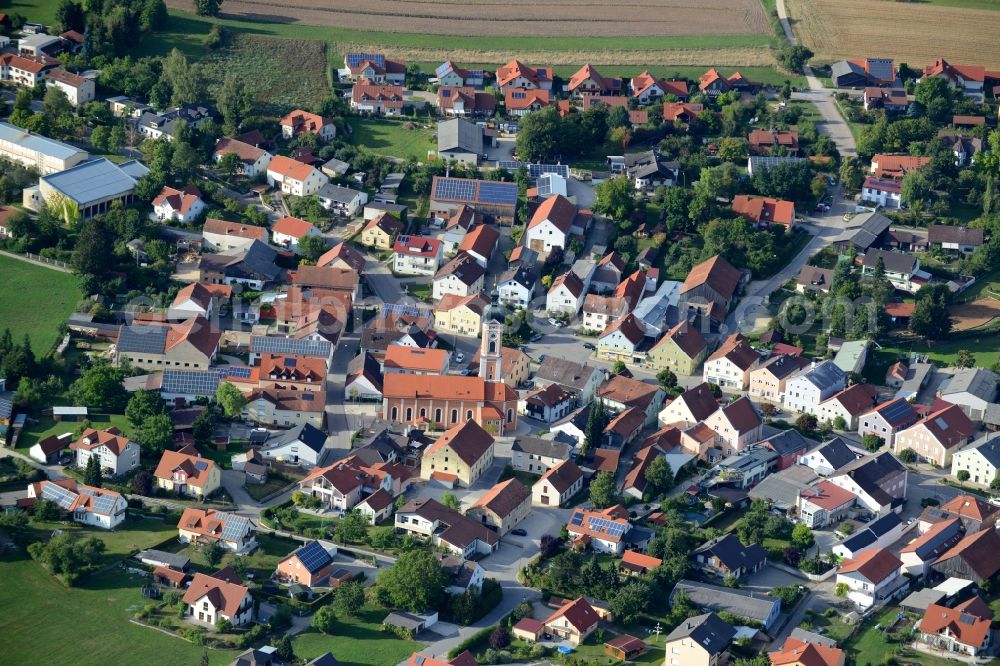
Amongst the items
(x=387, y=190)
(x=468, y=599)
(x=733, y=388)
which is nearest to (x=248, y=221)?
(x=387, y=190)

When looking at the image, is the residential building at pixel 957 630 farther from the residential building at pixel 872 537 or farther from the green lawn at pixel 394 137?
the green lawn at pixel 394 137

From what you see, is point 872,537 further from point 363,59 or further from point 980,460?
point 363,59

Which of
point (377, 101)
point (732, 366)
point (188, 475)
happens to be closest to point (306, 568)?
point (188, 475)

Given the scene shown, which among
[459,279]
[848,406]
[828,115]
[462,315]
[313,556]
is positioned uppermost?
[828,115]

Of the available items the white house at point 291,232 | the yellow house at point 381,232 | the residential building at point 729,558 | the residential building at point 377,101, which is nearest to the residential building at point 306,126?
the residential building at point 377,101

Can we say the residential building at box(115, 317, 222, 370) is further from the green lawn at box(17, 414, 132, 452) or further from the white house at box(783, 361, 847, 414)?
the white house at box(783, 361, 847, 414)

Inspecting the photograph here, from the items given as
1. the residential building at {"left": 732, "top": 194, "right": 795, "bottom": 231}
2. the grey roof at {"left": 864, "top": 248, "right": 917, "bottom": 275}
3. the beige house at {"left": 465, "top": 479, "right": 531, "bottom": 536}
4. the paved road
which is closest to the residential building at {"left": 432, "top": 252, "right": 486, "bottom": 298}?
the residential building at {"left": 732, "top": 194, "right": 795, "bottom": 231}
